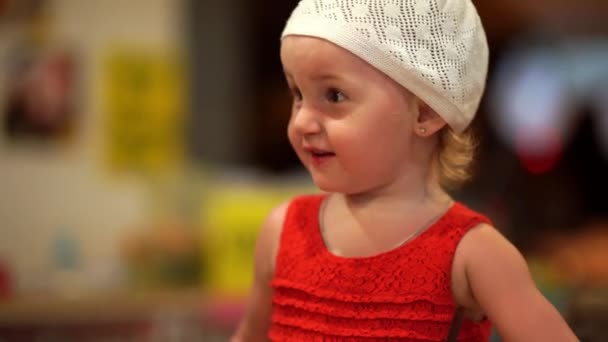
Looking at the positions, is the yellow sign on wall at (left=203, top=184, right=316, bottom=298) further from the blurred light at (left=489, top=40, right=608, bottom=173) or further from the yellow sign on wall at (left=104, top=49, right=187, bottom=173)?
the blurred light at (left=489, top=40, right=608, bottom=173)

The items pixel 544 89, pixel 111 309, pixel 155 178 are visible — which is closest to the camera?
pixel 111 309

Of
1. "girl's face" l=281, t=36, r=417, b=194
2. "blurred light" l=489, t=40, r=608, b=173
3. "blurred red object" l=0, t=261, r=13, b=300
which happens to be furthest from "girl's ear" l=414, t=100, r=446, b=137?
"blurred light" l=489, t=40, r=608, b=173

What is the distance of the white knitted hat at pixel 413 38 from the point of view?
0.65 meters

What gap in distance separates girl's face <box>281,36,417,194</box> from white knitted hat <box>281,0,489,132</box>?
12mm

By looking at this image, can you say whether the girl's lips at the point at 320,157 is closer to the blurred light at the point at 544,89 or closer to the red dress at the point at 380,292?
the red dress at the point at 380,292

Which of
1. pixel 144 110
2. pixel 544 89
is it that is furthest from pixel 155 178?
pixel 544 89

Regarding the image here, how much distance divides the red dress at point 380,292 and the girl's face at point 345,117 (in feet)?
0.19

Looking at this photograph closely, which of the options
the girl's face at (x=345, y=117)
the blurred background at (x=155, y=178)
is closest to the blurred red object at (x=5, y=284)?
the blurred background at (x=155, y=178)

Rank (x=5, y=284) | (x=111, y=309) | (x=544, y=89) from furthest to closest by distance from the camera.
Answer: (x=544, y=89), (x=5, y=284), (x=111, y=309)

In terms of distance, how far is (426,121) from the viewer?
0.70 m

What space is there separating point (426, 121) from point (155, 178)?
6.81 ft

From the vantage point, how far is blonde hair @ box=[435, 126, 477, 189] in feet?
2.39

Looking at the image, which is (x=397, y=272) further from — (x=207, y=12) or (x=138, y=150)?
(x=207, y=12)

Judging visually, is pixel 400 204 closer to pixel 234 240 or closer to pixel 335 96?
pixel 335 96
